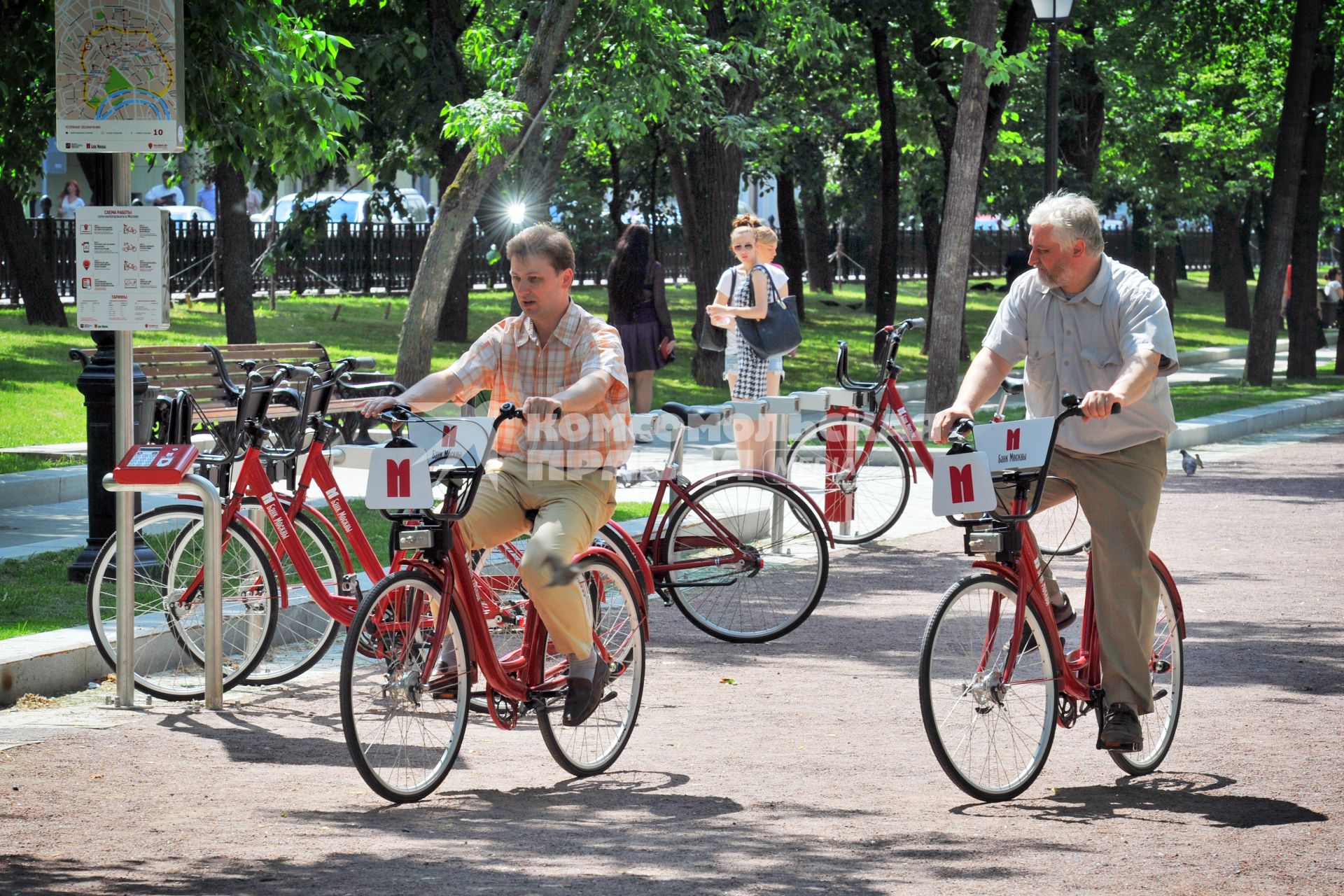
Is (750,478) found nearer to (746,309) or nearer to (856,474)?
(856,474)

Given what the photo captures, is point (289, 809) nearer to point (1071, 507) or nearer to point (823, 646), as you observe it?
point (823, 646)

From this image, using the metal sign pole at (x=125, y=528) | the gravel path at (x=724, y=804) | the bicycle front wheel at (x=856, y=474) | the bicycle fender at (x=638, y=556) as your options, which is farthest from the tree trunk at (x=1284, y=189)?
the metal sign pole at (x=125, y=528)

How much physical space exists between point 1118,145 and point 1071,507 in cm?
2995

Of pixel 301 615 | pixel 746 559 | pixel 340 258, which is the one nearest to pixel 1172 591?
pixel 746 559

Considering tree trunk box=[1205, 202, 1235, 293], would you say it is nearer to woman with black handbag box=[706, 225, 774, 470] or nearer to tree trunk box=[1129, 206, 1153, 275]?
tree trunk box=[1129, 206, 1153, 275]

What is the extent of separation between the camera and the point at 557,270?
584 cm

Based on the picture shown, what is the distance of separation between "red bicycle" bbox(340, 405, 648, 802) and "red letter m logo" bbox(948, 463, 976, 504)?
1104mm

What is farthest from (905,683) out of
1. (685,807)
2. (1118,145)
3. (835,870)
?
(1118,145)

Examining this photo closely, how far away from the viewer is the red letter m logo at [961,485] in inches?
211

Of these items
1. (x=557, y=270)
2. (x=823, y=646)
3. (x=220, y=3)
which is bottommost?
(x=823, y=646)

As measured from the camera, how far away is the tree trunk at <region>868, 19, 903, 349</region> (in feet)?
85.7

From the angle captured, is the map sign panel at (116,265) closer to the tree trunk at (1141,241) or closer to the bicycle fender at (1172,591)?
the bicycle fender at (1172,591)

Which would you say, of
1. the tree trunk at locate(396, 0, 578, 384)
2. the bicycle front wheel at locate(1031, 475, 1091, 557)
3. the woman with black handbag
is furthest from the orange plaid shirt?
the tree trunk at locate(396, 0, 578, 384)

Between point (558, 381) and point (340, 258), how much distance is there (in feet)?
85.6
